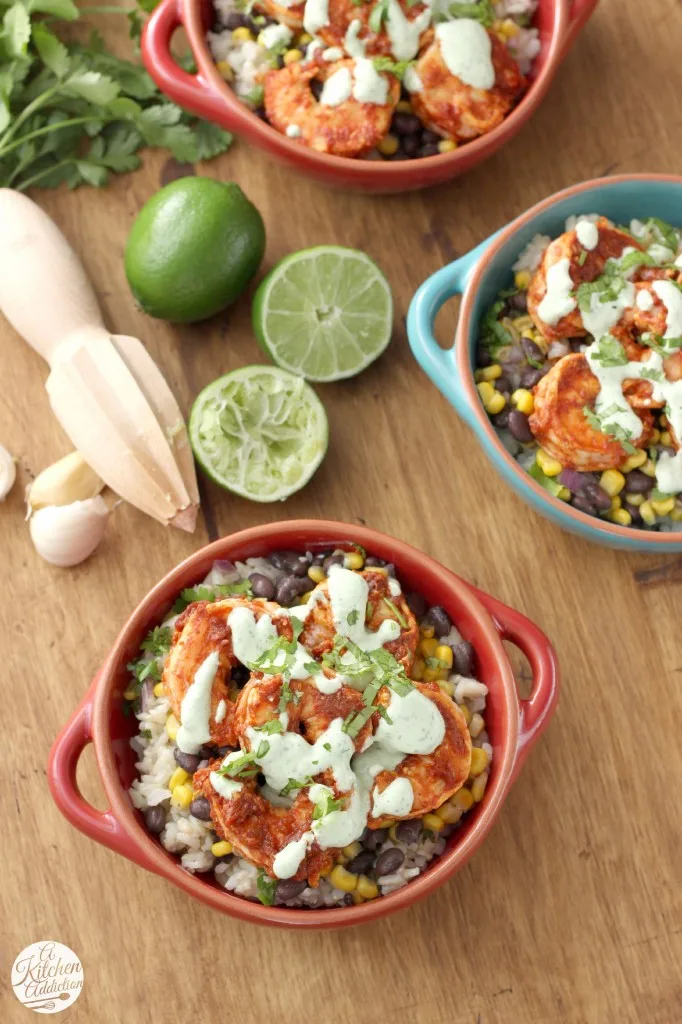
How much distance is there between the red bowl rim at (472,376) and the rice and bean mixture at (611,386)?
0.10 m

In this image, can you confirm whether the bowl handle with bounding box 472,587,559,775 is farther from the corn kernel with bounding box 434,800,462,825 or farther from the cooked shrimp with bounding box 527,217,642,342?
the cooked shrimp with bounding box 527,217,642,342

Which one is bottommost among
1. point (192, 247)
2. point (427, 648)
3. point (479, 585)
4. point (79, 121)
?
point (479, 585)

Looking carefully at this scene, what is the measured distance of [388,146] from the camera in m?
3.22

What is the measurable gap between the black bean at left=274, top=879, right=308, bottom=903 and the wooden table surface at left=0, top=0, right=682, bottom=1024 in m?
0.46

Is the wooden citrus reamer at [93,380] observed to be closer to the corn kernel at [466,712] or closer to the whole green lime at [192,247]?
the whole green lime at [192,247]

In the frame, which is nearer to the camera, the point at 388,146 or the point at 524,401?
the point at 524,401

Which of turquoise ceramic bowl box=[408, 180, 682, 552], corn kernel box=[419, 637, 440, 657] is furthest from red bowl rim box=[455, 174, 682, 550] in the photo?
corn kernel box=[419, 637, 440, 657]

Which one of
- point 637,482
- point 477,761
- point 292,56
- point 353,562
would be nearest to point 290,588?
point 353,562

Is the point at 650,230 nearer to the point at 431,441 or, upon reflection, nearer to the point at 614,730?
the point at 431,441

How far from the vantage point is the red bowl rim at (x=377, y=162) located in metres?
3.03

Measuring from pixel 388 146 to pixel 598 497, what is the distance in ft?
3.85

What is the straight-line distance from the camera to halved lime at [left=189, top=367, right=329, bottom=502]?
Result: 10.2ft

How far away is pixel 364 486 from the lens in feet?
10.7

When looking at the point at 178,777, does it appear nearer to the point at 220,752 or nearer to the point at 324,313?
the point at 220,752
